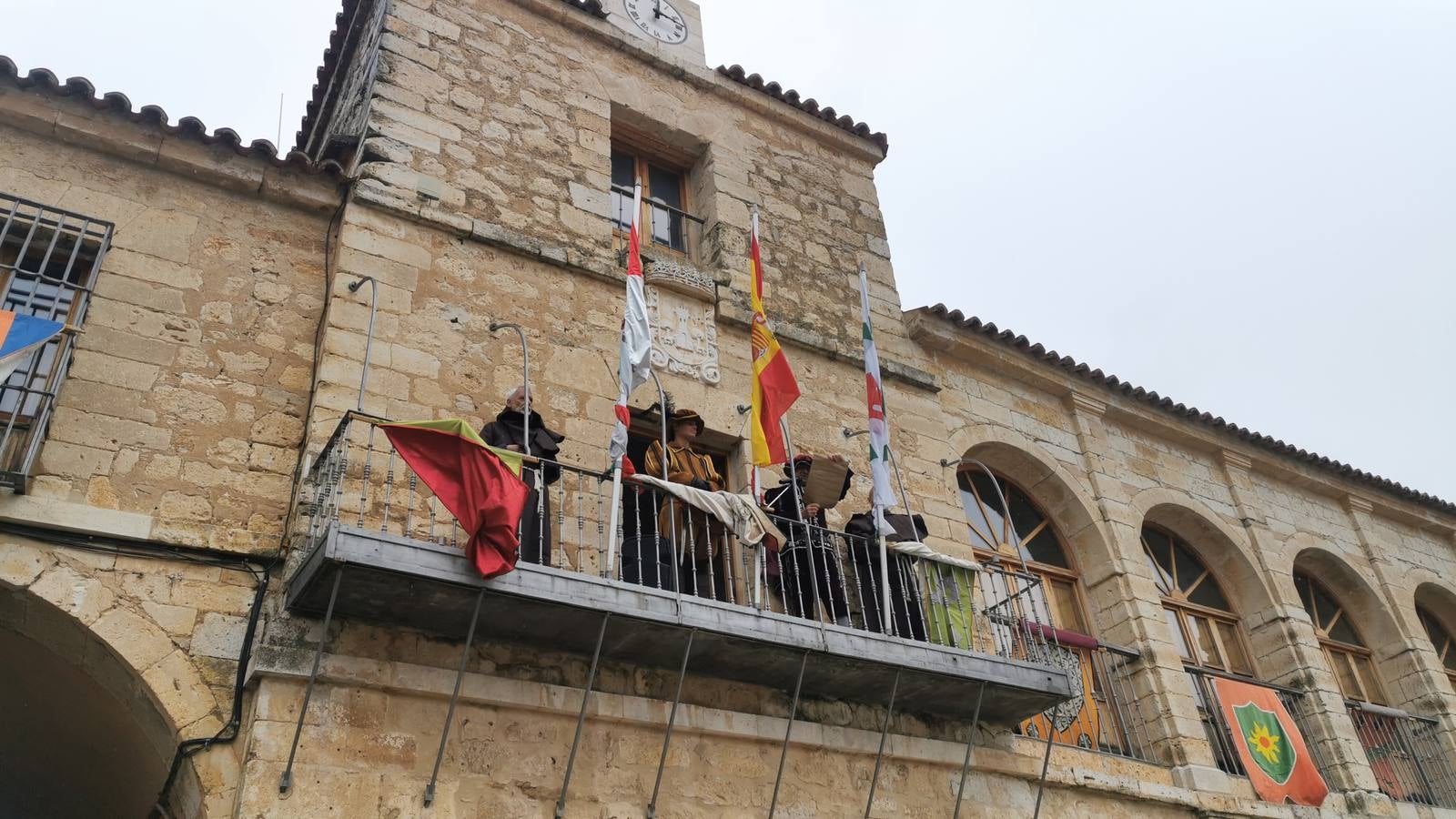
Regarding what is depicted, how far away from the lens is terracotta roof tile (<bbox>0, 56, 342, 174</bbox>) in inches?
243

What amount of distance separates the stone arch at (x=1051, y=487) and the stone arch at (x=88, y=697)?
6.21m

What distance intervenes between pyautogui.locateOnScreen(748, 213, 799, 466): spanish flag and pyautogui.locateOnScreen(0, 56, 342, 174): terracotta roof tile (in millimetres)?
2752

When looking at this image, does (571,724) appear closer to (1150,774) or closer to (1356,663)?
(1150,774)

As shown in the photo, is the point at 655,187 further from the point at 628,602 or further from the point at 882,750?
the point at 882,750

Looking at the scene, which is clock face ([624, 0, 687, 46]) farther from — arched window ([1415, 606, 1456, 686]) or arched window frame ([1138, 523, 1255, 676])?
arched window ([1415, 606, 1456, 686])

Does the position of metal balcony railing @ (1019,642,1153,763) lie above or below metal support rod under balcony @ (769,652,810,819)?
above

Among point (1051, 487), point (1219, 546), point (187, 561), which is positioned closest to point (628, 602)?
point (187, 561)

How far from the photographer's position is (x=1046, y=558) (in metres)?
9.48

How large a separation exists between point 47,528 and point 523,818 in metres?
2.56

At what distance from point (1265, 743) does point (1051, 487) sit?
254 centimetres

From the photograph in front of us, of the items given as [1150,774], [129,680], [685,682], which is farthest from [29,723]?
[1150,774]

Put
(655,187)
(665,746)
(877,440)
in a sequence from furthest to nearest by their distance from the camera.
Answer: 1. (655,187)
2. (877,440)
3. (665,746)

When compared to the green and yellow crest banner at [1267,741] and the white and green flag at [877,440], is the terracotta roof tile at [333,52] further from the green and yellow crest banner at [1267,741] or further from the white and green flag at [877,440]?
the green and yellow crest banner at [1267,741]

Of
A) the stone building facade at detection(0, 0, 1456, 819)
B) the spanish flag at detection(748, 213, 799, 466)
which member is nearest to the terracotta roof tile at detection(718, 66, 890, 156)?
the stone building facade at detection(0, 0, 1456, 819)
